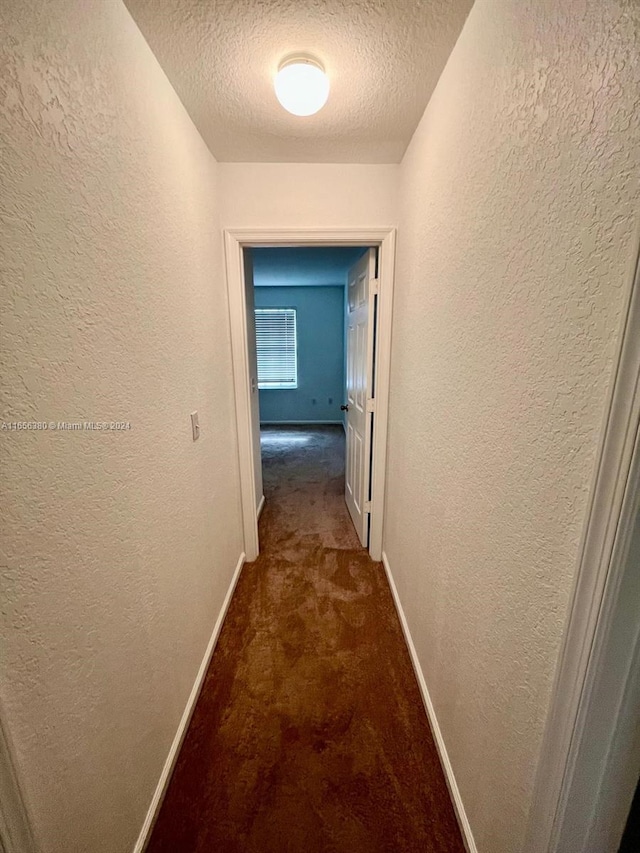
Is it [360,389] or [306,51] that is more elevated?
[306,51]

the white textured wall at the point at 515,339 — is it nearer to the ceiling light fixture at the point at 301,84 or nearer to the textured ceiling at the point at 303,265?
the ceiling light fixture at the point at 301,84

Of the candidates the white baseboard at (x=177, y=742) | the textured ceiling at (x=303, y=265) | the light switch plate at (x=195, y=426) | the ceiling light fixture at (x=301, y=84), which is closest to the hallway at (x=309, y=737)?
the white baseboard at (x=177, y=742)

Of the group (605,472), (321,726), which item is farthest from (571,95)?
(321,726)

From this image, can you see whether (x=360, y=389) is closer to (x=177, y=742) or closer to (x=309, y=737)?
(x=309, y=737)

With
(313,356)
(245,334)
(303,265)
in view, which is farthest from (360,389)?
(313,356)

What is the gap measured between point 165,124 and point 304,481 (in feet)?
9.92

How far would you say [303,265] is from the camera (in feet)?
13.3

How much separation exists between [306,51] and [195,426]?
1.38 m

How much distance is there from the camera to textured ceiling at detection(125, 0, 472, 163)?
92cm

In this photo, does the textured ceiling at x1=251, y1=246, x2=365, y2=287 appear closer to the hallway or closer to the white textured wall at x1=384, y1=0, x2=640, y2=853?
the white textured wall at x1=384, y1=0, x2=640, y2=853

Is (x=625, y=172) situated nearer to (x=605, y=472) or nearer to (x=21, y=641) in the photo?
(x=605, y=472)

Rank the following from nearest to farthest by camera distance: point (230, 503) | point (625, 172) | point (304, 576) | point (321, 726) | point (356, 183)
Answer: point (625, 172), point (321, 726), point (356, 183), point (230, 503), point (304, 576)

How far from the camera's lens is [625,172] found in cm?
46

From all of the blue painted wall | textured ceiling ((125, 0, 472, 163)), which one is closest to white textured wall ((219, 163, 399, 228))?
textured ceiling ((125, 0, 472, 163))
